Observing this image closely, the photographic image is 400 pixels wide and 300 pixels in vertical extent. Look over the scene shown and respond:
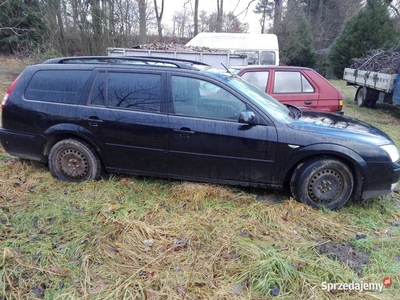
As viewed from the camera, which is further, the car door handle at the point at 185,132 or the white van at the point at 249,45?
the white van at the point at 249,45

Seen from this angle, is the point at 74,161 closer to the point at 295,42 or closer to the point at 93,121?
the point at 93,121

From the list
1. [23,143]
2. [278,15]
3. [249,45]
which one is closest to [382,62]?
[249,45]

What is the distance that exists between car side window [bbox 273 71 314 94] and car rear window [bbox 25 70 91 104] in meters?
3.87

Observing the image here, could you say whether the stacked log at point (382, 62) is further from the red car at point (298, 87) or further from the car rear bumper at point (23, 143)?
the car rear bumper at point (23, 143)

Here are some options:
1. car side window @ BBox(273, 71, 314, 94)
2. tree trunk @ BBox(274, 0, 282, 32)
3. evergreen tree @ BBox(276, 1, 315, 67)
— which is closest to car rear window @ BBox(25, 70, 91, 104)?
car side window @ BBox(273, 71, 314, 94)

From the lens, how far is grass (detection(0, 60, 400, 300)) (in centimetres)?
235

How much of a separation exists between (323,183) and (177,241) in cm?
183

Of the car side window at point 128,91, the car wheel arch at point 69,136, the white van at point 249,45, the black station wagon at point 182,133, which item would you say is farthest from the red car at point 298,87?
the white van at point 249,45

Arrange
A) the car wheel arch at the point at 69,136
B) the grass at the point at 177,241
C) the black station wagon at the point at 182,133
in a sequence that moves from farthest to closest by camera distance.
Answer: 1. the car wheel arch at the point at 69,136
2. the black station wagon at the point at 182,133
3. the grass at the point at 177,241

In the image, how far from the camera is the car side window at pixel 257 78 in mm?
6258

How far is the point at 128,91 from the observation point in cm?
379

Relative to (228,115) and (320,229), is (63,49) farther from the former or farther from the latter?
(320,229)

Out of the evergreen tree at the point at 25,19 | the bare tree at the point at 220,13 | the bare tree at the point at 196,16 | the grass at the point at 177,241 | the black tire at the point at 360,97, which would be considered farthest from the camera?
the bare tree at the point at 220,13

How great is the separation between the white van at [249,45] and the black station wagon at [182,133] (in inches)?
381
